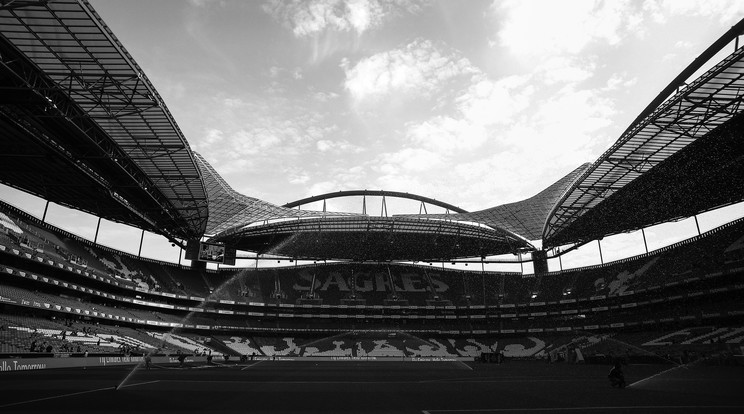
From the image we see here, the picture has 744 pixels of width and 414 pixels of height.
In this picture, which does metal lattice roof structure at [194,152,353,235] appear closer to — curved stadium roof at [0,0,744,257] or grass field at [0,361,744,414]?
curved stadium roof at [0,0,744,257]

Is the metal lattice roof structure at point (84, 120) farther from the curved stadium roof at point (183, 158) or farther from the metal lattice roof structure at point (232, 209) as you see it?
the metal lattice roof structure at point (232, 209)

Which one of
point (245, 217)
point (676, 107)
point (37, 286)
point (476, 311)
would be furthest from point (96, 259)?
point (676, 107)

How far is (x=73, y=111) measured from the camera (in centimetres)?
3244

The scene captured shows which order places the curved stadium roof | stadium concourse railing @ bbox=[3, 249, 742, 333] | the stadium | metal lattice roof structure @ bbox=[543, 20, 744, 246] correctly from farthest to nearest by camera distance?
stadium concourse railing @ bbox=[3, 249, 742, 333], metal lattice roof structure @ bbox=[543, 20, 744, 246], the curved stadium roof, the stadium

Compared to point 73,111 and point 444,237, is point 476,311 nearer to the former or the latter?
point 444,237

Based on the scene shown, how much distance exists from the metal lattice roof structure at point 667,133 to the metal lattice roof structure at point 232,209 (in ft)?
97.7

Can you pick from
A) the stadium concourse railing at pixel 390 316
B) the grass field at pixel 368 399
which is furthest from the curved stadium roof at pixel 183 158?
the grass field at pixel 368 399

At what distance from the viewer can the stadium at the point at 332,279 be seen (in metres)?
21.1

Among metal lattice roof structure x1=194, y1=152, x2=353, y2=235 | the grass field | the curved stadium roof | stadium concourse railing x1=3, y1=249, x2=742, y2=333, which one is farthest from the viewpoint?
metal lattice roof structure x1=194, y1=152, x2=353, y2=235

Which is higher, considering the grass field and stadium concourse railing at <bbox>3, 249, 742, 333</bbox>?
stadium concourse railing at <bbox>3, 249, 742, 333</bbox>

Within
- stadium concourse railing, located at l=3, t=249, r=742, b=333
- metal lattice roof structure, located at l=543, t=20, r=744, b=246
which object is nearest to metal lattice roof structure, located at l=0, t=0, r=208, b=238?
stadium concourse railing, located at l=3, t=249, r=742, b=333

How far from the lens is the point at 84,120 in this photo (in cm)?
3356

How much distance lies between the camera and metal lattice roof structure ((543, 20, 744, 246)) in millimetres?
27984

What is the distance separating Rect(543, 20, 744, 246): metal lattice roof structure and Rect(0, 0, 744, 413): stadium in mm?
205
